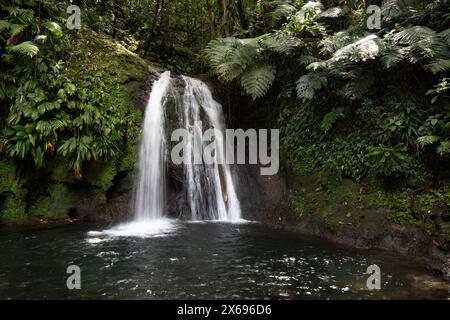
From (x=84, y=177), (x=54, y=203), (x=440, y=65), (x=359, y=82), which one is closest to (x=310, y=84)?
(x=359, y=82)

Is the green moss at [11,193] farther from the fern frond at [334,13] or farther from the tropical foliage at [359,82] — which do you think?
the fern frond at [334,13]

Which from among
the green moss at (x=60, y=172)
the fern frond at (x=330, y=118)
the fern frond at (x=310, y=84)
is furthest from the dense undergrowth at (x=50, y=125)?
the fern frond at (x=330, y=118)

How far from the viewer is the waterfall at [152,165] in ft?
26.5

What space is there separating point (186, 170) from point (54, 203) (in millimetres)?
2882

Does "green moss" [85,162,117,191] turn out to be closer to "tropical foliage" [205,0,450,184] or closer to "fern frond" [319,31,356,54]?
"tropical foliage" [205,0,450,184]

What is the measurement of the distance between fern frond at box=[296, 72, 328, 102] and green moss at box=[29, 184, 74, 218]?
533cm

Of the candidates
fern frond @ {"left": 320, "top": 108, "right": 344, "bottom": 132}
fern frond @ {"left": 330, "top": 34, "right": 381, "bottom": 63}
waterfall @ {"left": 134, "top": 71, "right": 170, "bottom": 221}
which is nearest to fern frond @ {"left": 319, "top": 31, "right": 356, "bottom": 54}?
fern frond @ {"left": 330, "top": 34, "right": 381, "bottom": 63}

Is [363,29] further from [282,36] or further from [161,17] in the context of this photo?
[161,17]

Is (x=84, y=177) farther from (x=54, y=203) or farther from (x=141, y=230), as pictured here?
(x=141, y=230)

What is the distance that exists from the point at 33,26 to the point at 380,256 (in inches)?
315

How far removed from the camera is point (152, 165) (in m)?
8.41

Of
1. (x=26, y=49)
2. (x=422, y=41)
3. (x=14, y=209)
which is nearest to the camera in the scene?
(x=422, y=41)

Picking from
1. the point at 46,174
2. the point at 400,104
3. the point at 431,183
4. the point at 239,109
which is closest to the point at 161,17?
the point at 239,109

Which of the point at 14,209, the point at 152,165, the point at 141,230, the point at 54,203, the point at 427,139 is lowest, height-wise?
the point at 141,230
